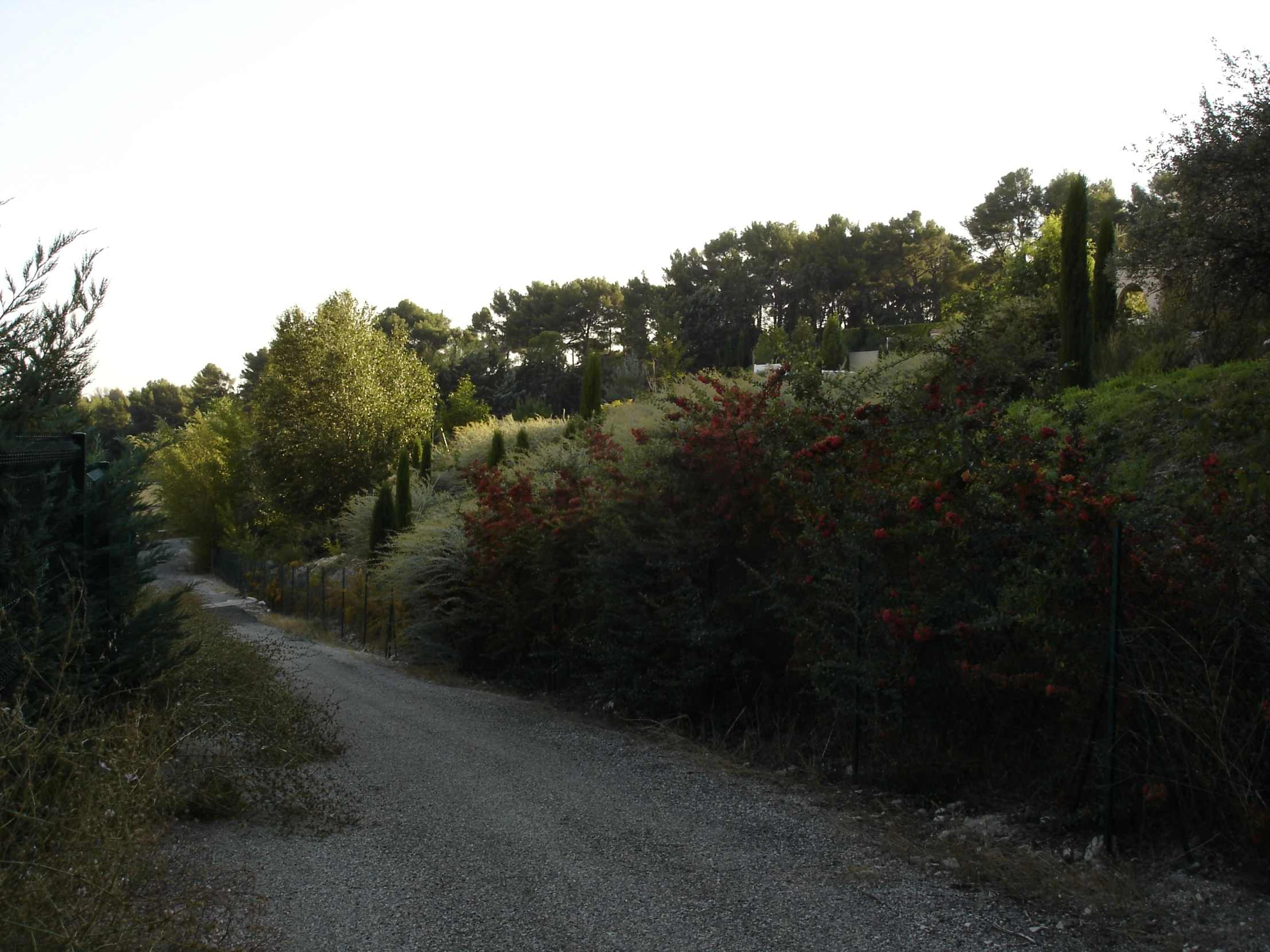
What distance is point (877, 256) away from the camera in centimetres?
5822

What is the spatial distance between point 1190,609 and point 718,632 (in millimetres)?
4616

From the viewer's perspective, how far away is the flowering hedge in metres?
5.13

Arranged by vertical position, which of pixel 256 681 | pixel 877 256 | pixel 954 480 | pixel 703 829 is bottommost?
pixel 703 829

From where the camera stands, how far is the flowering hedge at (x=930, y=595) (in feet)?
16.8

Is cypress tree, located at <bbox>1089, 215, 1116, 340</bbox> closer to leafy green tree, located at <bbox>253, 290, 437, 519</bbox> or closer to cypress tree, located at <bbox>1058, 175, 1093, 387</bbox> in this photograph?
cypress tree, located at <bbox>1058, 175, 1093, 387</bbox>

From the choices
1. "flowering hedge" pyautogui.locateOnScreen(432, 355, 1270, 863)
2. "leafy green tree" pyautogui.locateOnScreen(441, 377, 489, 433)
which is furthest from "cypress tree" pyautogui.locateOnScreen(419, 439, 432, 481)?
"flowering hedge" pyautogui.locateOnScreen(432, 355, 1270, 863)

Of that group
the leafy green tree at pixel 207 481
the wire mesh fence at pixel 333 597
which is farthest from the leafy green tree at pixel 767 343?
the leafy green tree at pixel 207 481

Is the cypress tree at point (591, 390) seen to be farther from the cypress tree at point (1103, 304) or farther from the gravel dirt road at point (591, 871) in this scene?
the gravel dirt road at point (591, 871)

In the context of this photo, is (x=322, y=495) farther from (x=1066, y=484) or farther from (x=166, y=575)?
(x=1066, y=484)

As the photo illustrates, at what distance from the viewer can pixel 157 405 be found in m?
111

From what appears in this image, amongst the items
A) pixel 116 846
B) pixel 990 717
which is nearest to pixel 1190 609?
pixel 990 717

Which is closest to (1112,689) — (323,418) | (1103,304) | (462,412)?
(1103,304)

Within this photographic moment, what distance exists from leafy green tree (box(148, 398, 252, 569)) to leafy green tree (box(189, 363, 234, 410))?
164ft

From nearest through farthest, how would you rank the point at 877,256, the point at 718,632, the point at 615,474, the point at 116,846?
the point at 116,846
the point at 718,632
the point at 615,474
the point at 877,256
